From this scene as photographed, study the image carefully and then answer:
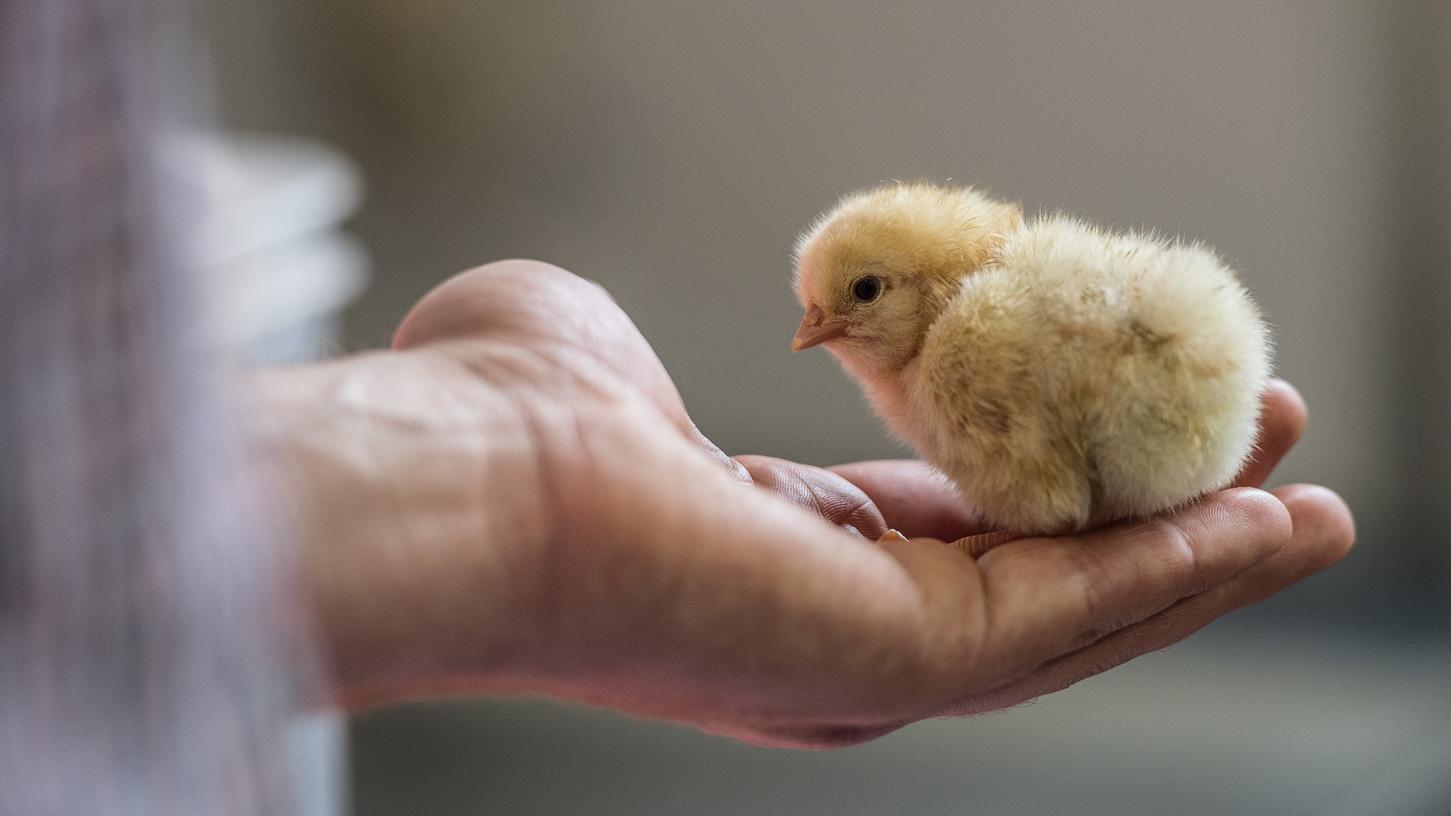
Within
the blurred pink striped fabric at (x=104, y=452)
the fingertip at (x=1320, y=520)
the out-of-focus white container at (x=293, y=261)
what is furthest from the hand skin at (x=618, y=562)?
the out-of-focus white container at (x=293, y=261)

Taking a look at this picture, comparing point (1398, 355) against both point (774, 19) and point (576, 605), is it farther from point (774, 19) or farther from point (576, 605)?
point (576, 605)

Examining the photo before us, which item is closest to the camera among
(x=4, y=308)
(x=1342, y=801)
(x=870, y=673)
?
(x=4, y=308)

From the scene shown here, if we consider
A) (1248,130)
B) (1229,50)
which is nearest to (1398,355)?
(1248,130)

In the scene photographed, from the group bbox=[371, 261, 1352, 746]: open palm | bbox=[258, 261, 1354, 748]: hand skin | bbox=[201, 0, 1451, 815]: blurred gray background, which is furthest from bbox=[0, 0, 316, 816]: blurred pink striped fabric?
bbox=[201, 0, 1451, 815]: blurred gray background

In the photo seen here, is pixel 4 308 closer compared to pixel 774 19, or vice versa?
pixel 4 308

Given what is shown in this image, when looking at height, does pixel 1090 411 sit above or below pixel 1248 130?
below

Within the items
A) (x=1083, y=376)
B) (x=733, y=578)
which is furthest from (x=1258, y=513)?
(x=733, y=578)

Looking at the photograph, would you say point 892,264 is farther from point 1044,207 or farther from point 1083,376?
point 1044,207
